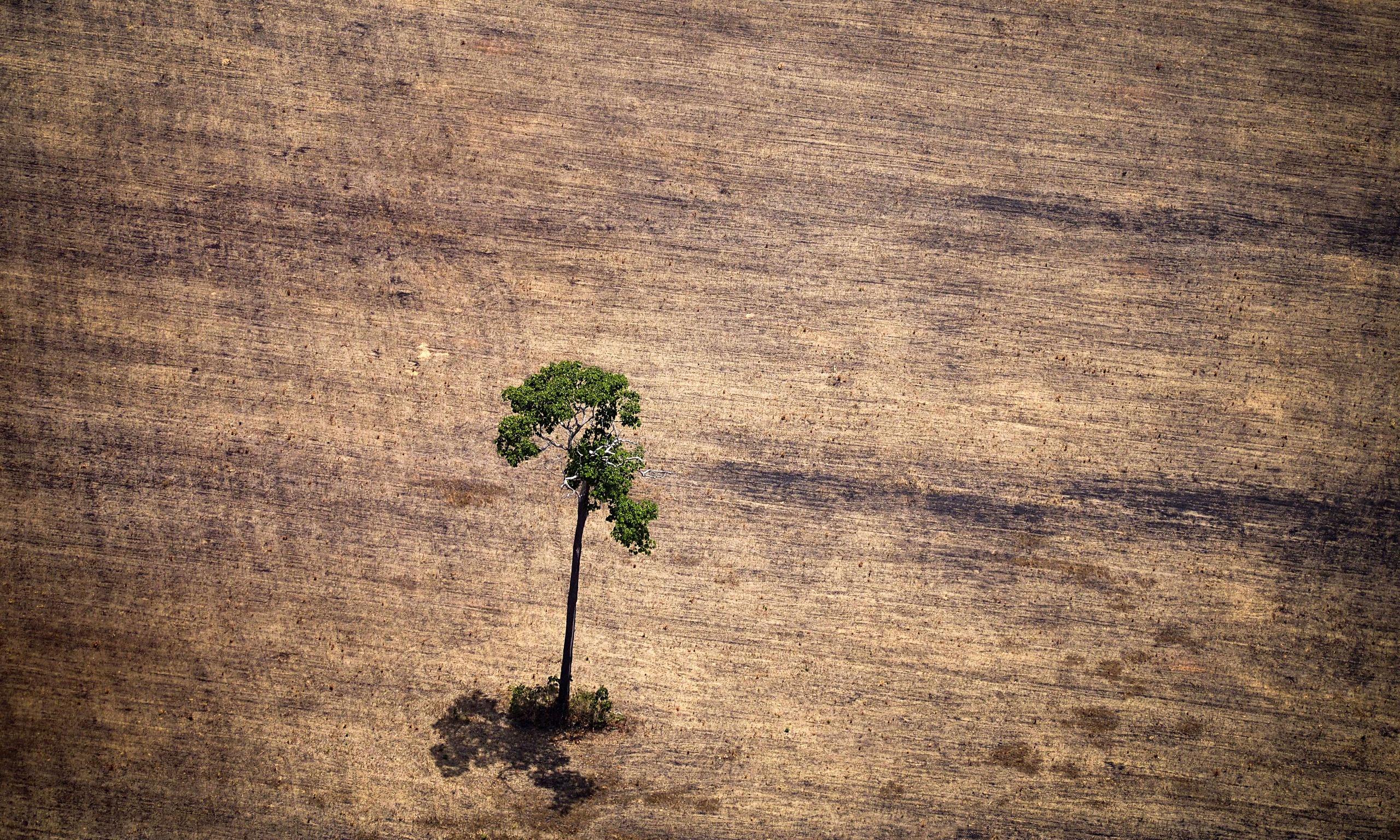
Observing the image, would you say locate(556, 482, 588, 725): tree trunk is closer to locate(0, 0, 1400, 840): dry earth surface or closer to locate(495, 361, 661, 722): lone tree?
locate(495, 361, 661, 722): lone tree

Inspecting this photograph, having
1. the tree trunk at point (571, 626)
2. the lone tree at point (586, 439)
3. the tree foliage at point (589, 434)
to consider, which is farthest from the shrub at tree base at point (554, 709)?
the tree foliage at point (589, 434)

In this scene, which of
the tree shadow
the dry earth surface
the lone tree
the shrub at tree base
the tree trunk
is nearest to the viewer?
the lone tree

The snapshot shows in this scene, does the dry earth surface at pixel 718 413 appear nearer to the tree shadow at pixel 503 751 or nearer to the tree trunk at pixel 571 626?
the tree shadow at pixel 503 751

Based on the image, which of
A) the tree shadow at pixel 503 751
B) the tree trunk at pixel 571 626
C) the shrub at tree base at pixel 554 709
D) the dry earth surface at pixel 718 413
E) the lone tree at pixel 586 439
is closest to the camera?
the lone tree at pixel 586 439

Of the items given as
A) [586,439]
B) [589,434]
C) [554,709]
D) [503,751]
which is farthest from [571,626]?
[589,434]

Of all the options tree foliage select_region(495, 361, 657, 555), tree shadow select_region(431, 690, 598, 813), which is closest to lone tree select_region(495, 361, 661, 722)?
tree foliage select_region(495, 361, 657, 555)
